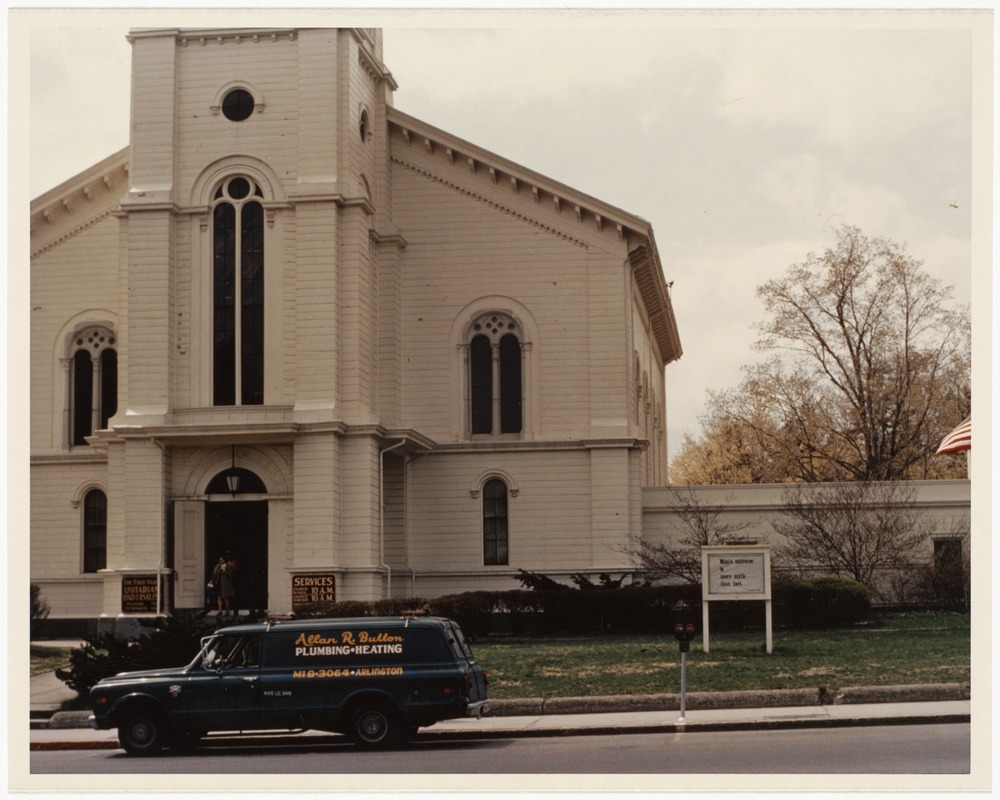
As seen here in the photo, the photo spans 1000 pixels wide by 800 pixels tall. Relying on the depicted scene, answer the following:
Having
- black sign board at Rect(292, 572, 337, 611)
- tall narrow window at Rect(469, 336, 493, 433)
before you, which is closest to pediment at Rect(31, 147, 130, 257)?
tall narrow window at Rect(469, 336, 493, 433)

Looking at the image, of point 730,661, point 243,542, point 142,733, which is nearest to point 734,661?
point 730,661

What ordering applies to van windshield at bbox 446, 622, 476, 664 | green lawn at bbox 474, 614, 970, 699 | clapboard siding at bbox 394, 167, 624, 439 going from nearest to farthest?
1. van windshield at bbox 446, 622, 476, 664
2. green lawn at bbox 474, 614, 970, 699
3. clapboard siding at bbox 394, 167, 624, 439

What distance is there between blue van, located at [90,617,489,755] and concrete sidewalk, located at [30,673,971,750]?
2.90 ft

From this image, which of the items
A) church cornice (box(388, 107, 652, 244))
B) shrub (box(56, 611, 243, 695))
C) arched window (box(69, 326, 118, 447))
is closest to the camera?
shrub (box(56, 611, 243, 695))

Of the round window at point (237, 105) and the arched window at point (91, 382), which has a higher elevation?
the round window at point (237, 105)

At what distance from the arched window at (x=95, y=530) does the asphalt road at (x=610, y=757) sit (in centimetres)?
1938

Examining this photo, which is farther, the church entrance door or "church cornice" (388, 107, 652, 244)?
"church cornice" (388, 107, 652, 244)

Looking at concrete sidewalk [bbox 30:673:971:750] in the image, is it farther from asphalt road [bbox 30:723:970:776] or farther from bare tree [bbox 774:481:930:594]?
bare tree [bbox 774:481:930:594]

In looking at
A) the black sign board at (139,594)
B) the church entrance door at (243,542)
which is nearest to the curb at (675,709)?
the black sign board at (139,594)

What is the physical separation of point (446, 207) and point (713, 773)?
2637 cm

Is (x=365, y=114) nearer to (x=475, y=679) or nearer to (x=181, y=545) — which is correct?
(x=181, y=545)

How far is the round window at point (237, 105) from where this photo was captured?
39375 millimetres

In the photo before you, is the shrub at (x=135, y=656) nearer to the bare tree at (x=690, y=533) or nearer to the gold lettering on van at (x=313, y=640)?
the gold lettering on van at (x=313, y=640)

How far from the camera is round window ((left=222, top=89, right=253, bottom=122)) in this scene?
129 ft
